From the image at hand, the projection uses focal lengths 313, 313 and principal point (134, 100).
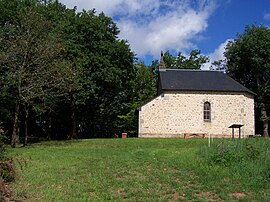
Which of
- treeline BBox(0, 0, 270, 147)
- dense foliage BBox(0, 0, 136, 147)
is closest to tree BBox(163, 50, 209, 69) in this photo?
treeline BBox(0, 0, 270, 147)

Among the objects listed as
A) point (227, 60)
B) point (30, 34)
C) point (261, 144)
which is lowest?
point (261, 144)

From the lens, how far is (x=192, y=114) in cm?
2981

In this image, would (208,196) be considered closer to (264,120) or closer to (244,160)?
(244,160)

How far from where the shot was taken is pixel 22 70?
61.8ft

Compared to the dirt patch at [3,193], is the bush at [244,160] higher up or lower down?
higher up

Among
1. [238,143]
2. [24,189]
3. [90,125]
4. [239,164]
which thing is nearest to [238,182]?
[239,164]

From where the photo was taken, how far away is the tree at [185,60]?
1886 inches

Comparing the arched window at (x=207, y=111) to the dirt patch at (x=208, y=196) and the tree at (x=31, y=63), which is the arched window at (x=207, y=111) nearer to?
the tree at (x=31, y=63)

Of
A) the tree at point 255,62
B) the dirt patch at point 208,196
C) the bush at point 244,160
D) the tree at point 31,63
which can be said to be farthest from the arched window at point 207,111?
the dirt patch at point 208,196

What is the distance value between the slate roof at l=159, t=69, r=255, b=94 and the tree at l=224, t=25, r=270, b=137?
8582 millimetres

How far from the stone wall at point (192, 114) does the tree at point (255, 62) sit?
9.32 meters

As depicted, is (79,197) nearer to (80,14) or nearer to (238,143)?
(238,143)

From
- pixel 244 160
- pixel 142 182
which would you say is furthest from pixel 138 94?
pixel 142 182

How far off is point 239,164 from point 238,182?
4.93 ft
